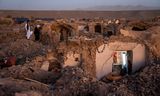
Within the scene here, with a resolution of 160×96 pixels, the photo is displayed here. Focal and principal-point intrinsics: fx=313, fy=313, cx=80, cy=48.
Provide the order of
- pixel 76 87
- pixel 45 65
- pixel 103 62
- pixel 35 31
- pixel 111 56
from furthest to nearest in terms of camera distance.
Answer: pixel 35 31
pixel 111 56
pixel 103 62
pixel 45 65
pixel 76 87

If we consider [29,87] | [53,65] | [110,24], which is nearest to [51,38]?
[110,24]

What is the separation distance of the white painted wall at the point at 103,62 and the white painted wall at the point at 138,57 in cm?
96

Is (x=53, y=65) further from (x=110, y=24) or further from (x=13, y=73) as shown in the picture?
(x=110, y=24)

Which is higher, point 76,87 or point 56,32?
point 76,87

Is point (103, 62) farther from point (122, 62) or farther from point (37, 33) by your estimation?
point (37, 33)

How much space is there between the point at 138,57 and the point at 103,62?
57.4 inches

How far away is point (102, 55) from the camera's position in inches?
480

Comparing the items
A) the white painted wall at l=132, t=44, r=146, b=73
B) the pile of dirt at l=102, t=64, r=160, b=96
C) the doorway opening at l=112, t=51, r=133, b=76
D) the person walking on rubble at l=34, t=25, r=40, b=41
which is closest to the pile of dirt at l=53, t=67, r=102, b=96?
the pile of dirt at l=102, t=64, r=160, b=96

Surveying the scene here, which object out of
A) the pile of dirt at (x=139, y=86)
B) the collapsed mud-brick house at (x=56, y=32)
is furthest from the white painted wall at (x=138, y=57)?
the collapsed mud-brick house at (x=56, y=32)

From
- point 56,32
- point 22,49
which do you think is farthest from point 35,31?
point 22,49

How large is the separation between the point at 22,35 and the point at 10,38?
0.77 metres

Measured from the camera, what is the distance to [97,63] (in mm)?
12172

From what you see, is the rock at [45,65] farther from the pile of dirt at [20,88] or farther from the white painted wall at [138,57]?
the pile of dirt at [20,88]

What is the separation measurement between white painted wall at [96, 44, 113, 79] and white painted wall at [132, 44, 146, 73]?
0.96 meters
